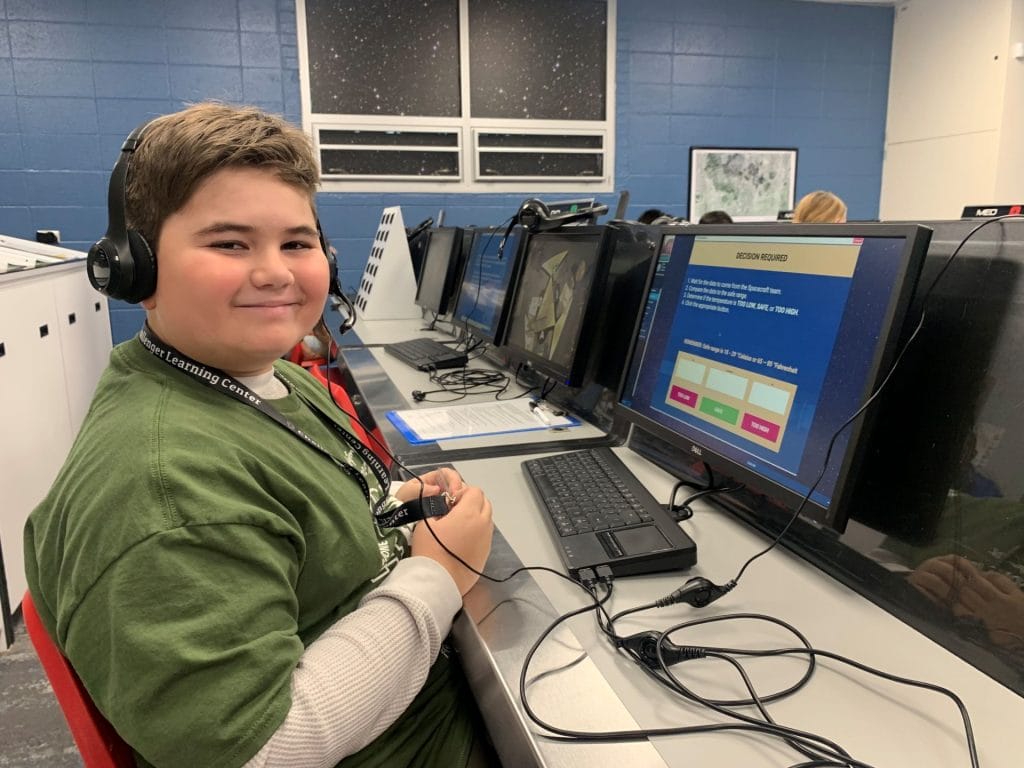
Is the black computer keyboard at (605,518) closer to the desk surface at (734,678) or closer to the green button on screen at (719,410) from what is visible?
the desk surface at (734,678)

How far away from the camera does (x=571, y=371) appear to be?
4.79ft

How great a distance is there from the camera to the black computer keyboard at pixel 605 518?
2.85 ft

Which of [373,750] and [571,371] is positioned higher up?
[571,371]

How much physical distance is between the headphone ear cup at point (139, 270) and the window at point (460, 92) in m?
3.85

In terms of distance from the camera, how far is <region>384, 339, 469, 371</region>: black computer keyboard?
214 cm

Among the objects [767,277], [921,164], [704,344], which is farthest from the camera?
[921,164]

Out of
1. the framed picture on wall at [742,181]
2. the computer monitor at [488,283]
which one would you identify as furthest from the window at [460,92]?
the computer monitor at [488,283]

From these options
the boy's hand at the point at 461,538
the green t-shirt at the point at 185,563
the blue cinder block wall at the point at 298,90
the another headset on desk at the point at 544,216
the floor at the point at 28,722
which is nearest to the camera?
the green t-shirt at the point at 185,563

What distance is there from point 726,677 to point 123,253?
744 mm

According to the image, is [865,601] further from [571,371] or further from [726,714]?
[571,371]

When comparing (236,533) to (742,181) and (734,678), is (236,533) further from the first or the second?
(742,181)

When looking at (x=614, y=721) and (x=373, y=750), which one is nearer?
(x=614, y=721)

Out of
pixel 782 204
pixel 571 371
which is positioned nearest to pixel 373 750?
pixel 571 371

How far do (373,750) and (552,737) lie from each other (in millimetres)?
283
